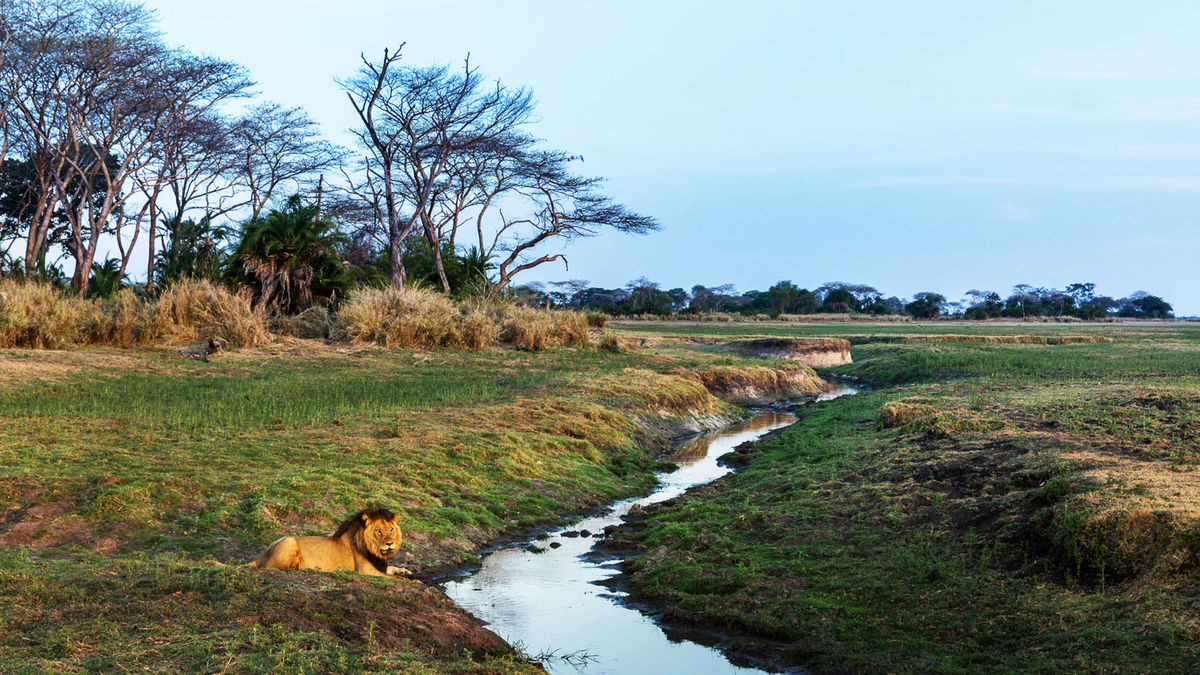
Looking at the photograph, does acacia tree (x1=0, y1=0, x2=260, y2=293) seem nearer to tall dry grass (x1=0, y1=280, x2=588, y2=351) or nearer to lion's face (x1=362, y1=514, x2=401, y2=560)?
tall dry grass (x1=0, y1=280, x2=588, y2=351)

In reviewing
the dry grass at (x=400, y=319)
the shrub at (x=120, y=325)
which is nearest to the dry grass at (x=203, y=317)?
the shrub at (x=120, y=325)

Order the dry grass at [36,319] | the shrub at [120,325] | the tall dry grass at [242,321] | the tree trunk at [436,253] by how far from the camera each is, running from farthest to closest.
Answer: the tree trunk at [436,253]
the shrub at [120,325]
the tall dry grass at [242,321]
the dry grass at [36,319]

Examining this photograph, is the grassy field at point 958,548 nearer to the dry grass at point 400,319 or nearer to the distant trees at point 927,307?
the dry grass at point 400,319

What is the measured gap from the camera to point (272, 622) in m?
5.11

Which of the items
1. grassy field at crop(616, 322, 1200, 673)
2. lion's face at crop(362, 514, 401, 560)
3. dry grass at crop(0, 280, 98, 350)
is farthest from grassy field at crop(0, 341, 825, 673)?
grassy field at crop(616, 322, 1200, 673)

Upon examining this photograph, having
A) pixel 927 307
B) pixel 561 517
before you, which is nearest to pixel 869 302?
pixel 927 307

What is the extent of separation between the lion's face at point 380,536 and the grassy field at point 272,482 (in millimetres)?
380

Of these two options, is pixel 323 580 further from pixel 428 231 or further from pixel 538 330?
pixel 428 231

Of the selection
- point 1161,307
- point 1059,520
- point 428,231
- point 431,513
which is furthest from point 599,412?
point 1161,307

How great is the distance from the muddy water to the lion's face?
0.84 metres

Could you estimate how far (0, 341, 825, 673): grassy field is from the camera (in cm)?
495

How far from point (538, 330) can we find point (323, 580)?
18.9 metres

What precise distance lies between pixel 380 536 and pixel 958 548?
435cm

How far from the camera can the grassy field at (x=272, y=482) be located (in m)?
4.95
